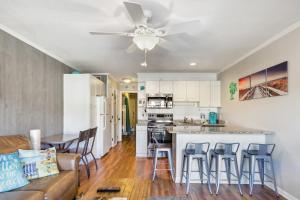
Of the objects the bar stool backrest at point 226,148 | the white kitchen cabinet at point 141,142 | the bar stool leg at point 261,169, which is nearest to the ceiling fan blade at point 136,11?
the bar stool backrest at point 226,148

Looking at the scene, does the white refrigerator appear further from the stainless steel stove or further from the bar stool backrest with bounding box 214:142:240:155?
the bar stool backrest with bounding box 214:142:240:155

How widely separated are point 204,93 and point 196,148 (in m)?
3.15

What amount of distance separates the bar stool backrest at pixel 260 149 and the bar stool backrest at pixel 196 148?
2.26ft

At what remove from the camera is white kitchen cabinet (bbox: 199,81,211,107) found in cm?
626

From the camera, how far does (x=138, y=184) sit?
2.31 meters

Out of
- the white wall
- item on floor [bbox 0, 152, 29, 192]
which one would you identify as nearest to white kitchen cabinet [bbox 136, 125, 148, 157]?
the white wall

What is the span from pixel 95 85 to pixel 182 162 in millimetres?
3047

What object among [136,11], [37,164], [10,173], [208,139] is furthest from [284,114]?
[10,173]

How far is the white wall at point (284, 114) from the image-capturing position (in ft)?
9.50

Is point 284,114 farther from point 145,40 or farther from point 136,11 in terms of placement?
point 136,11

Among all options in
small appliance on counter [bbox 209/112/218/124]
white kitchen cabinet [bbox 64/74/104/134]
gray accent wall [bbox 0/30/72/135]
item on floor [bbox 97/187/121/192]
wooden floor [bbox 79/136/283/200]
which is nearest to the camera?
item on floor [bbox 97/187/121/192]

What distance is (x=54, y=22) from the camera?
2.81 meters

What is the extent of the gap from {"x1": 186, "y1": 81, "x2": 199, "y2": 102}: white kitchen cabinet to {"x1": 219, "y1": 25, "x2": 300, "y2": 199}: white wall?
217cm

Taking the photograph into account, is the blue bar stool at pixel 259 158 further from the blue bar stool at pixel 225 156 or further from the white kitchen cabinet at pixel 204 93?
the white kitchen cabinet at pixel 204 93
